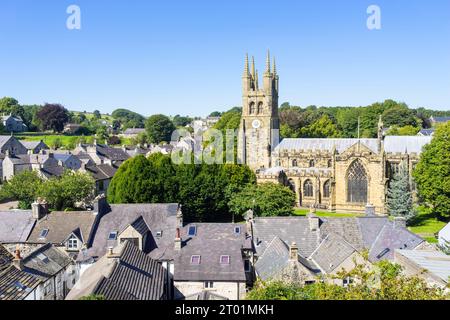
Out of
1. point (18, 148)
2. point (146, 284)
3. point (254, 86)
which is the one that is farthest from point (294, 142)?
point (18, 148)

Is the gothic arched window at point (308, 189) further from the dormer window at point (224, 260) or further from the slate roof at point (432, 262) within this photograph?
the slate roof at point (432, 262)

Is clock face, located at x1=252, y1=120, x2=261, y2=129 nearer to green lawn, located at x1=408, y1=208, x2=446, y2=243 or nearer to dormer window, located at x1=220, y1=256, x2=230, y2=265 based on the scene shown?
green lawn, located at x1=408, y1=208, x2=446, y2=243

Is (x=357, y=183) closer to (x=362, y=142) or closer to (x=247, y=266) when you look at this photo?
(x=362, y=142)

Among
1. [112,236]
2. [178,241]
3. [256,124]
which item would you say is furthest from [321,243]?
[256,124]

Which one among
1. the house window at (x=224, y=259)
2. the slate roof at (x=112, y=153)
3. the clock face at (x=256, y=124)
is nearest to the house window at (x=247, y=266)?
the house window at (x=224, y=259)
